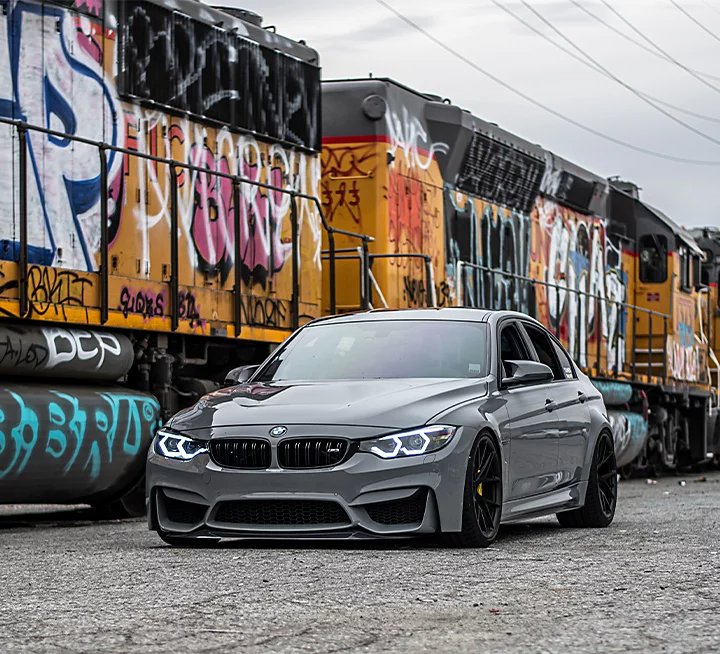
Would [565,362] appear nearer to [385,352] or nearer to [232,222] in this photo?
[385,352]

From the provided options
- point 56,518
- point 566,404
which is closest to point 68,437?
point 56,518

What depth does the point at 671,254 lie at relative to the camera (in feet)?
74.1

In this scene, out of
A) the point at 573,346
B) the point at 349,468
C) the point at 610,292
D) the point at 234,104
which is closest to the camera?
the point at 349,468

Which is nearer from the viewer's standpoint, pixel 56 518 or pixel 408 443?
pixel 408 443

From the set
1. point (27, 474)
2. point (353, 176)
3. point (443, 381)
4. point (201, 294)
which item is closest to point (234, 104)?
point (201, 294)

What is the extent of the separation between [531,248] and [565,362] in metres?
9.31

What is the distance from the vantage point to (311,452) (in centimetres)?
736

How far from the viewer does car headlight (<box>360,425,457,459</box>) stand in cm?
727

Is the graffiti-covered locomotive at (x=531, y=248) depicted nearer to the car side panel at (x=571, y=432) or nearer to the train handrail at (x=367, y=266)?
the train handrail at (x=367, y=266)

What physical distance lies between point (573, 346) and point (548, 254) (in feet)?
4.52

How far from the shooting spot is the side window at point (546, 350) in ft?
31.2

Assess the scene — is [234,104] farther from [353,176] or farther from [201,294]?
[353,176]

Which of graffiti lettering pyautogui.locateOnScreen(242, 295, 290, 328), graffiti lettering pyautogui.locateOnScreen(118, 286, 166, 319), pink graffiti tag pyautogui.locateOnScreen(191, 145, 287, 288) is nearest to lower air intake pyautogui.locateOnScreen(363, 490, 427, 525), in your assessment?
graffiti lettering pyautogui.locateOnScreen(118, 286, 166, 319)

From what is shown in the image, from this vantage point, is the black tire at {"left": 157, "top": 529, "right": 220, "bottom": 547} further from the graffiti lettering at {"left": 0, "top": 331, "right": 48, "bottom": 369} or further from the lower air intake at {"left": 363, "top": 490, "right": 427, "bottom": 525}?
the graffiti lettering at {"left": 0, "top": 331, "right": 48, "bottom": 369}
